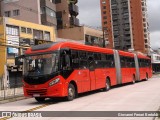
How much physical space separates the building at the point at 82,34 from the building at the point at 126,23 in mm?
54212

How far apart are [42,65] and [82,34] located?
1952 inches

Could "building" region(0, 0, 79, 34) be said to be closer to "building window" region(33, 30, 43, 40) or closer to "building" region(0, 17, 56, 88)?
"building window" region(33, 30, 43, 40)

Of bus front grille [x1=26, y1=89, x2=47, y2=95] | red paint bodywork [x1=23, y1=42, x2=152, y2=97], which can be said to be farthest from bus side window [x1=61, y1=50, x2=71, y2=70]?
bus front grille [x1=26, y1=89, x2=47, y2=95]

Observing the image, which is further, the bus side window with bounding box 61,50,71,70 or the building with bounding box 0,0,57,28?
the building with bounding box 0,0,57,28

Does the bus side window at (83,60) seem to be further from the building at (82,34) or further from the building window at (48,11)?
the building at (82,34)

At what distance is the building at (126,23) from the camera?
12838 cm

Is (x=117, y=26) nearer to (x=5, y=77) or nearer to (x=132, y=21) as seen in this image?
(x=132, y=21)

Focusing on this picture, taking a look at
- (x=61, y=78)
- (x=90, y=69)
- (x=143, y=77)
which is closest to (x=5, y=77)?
(x=143, y=77)

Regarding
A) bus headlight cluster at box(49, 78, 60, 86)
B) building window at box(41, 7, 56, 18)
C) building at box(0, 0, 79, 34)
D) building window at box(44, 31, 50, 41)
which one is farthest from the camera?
building window at box(41, 7, 56, 18)

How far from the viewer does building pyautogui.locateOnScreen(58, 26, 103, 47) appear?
6738cm

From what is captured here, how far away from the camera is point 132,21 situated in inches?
5187

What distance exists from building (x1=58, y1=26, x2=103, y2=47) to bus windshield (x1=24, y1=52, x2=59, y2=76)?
47068 millimetres

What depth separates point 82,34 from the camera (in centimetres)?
6725

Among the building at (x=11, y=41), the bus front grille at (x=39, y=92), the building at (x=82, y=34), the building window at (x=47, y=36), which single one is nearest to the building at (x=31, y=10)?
the building at (x=82, y=34)
